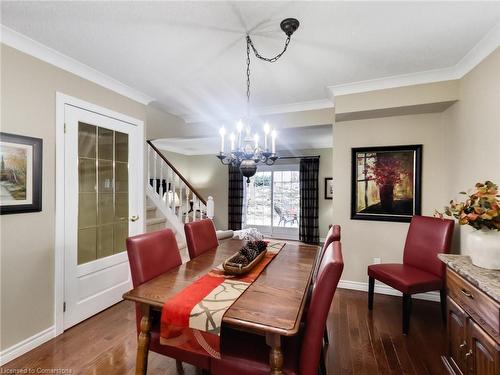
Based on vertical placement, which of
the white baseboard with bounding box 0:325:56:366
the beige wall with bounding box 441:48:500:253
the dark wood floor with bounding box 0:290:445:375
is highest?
the beige wall with bounding box 441:48:500:253

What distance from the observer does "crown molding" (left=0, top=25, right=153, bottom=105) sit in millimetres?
1844

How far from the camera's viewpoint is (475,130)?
2.15 m

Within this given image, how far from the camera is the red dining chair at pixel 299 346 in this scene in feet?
3.76

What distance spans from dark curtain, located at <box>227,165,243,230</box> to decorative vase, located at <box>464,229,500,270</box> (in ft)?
17.5

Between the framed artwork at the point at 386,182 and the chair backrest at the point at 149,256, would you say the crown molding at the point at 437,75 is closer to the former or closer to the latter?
the framed artwork at the point at 386,182

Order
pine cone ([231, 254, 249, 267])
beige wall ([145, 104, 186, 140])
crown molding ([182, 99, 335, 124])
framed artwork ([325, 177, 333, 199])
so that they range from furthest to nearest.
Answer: framed artwork ([325, 177, 333, 199]) < beige wall ([145, 104, 186, 140]) < crown molding ([182, 99, 335, 124]) < pine cone ([231, 254, 249, 267])

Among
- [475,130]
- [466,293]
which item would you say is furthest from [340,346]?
[475,130]

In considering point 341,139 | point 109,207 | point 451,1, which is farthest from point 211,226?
point 451,1

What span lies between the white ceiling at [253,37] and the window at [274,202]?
3.76 meters

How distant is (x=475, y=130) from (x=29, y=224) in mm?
3853

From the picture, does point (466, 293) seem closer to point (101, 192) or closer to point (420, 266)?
point (420, 266)

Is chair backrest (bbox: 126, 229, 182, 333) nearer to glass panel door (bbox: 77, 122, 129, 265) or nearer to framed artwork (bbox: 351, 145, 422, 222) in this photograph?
glass panel door (bbox: 77, 122, 129, 265)

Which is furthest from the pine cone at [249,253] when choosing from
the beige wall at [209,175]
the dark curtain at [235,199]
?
the beige wall at [209,175]

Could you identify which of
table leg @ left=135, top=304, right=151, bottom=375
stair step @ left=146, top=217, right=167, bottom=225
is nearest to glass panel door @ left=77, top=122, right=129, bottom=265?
stair step @ left=146, top=217, right=167, bottom=225
